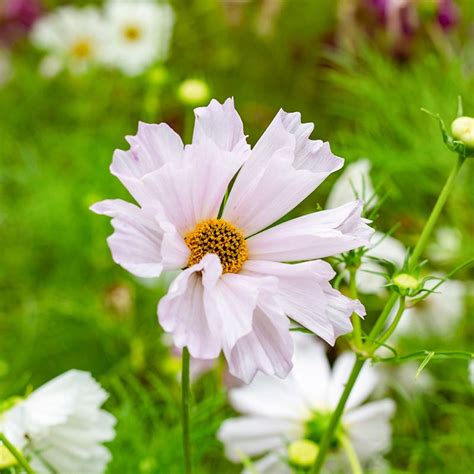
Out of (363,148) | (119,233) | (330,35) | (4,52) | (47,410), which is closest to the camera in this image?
(119,233)

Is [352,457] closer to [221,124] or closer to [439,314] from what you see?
[221,124]

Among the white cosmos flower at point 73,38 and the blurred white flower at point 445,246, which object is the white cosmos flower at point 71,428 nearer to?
the blurred white flower at point 445,246

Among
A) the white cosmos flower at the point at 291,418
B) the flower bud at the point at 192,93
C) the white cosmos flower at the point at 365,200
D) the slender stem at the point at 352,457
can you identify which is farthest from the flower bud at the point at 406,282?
the flower bud at the point at 192,93

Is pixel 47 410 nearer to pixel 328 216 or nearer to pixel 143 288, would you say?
pixel 328 216

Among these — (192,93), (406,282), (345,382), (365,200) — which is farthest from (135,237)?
(192,93)

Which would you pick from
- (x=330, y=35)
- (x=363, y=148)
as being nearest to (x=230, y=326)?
(x=363, y=148)

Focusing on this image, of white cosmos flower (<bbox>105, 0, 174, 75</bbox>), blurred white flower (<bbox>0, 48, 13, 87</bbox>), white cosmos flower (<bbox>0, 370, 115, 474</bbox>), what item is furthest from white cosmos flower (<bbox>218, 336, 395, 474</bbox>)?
blurred white flower (<bbox>0, 48, 13, 87</bbox>)
